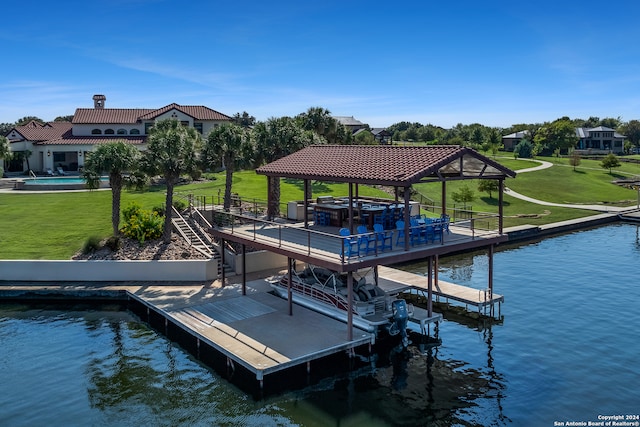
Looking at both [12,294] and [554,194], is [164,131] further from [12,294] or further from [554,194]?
[554,194]

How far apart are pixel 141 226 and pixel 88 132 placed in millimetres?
36418

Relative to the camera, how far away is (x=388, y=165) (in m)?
23.4

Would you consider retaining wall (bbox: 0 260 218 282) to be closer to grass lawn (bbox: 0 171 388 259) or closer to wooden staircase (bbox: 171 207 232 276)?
grass lawn (bbox: 0 171 388 259)

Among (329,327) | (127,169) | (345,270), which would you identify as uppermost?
(127,169)

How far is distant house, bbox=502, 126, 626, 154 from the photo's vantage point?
398ft

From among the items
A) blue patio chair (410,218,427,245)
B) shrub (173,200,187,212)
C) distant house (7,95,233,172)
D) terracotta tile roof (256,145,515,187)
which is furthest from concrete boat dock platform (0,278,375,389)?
distant house (7,95,233,172)

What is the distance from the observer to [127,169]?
31984 millimetres

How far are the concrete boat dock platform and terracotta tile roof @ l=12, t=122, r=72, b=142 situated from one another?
126 feet

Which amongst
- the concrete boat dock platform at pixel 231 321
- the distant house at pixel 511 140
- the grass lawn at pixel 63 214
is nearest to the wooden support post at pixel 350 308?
the concrete boat dock platform at pixel 231 321

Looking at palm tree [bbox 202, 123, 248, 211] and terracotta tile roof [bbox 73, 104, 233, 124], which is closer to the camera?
palm tree [bbox 202, 123, 248, 211]

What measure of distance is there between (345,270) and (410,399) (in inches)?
191

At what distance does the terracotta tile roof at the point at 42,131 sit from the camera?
63.0 m

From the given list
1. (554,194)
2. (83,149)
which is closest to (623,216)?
(554,194)

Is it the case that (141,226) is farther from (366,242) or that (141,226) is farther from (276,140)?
(366,242)
